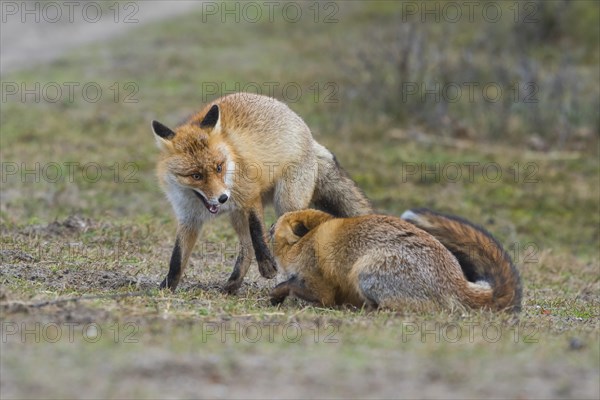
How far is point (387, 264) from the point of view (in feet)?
25.9

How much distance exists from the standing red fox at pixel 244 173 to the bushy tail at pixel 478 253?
123cm

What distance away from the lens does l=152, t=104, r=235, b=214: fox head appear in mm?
8359

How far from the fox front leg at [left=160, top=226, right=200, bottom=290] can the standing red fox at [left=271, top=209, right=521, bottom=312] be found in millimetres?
939

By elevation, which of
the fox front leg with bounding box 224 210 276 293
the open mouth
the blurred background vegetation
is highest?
the open mouth

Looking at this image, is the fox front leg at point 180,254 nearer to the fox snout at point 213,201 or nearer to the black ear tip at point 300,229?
the fox snout at point 213,201


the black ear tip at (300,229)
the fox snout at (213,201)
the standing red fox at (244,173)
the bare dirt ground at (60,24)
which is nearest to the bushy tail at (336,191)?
the standing red fox at (244,173)

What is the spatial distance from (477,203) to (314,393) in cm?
1059

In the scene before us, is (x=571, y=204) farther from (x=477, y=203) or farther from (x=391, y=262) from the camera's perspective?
(x=391, y=262)

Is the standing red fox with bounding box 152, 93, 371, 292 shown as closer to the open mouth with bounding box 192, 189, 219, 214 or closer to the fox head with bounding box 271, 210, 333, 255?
the open mouth with bounding box 192, 189, 219, 214

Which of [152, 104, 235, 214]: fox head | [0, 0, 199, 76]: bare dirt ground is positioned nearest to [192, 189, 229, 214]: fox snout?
[152, 104, 235, 214]: fox head

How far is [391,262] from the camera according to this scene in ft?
25.9

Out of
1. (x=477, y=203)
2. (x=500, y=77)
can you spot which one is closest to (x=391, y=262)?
(x=477, y=203)

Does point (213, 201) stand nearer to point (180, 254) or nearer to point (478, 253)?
point (180, 254)

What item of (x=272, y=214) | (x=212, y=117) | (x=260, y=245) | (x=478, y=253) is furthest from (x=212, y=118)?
(x=272, y=214)
